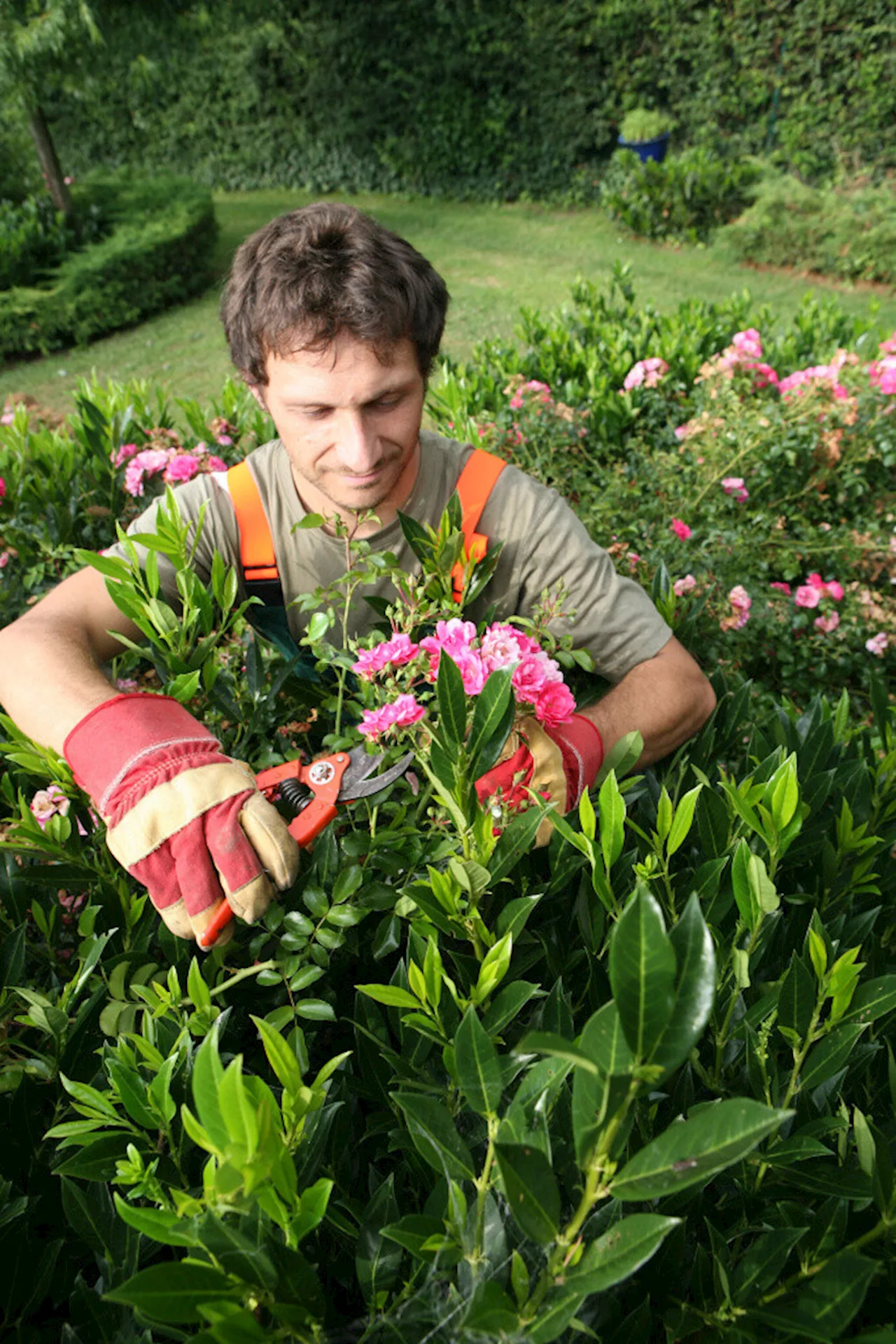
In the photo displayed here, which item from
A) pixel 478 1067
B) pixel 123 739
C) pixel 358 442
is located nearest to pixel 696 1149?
pixel 478 1067

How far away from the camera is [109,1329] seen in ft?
2.70

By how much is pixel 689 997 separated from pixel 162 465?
255 centimetres

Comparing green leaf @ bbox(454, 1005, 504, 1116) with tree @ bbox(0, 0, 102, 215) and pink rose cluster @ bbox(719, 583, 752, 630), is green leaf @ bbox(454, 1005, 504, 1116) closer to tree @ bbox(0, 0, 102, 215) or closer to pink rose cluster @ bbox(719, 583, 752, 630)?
pink rose cluster @ bbox(719, 583, 752, 630)

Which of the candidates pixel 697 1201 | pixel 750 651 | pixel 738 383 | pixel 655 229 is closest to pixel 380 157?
pixel 655 229

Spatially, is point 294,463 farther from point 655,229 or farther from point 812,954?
point 655,229

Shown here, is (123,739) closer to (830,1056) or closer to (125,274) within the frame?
(830,1056)

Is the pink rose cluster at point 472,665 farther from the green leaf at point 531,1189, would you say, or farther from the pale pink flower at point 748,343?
the pale pink flower at point 748,343

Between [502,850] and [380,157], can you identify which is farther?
[380,157]

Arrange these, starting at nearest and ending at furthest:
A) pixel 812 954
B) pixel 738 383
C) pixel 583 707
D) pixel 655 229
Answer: pixel 812 954 → pixel 583 707 → pixel 738 383 → pixel 655 229

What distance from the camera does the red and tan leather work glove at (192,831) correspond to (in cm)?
116

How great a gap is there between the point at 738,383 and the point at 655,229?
9.28m

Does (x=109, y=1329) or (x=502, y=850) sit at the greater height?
(x=502, y=850)

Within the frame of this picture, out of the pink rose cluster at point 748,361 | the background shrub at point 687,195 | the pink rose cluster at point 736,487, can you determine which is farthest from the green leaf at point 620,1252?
the background shrub at point 687,195

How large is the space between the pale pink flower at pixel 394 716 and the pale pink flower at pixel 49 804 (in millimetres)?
516
